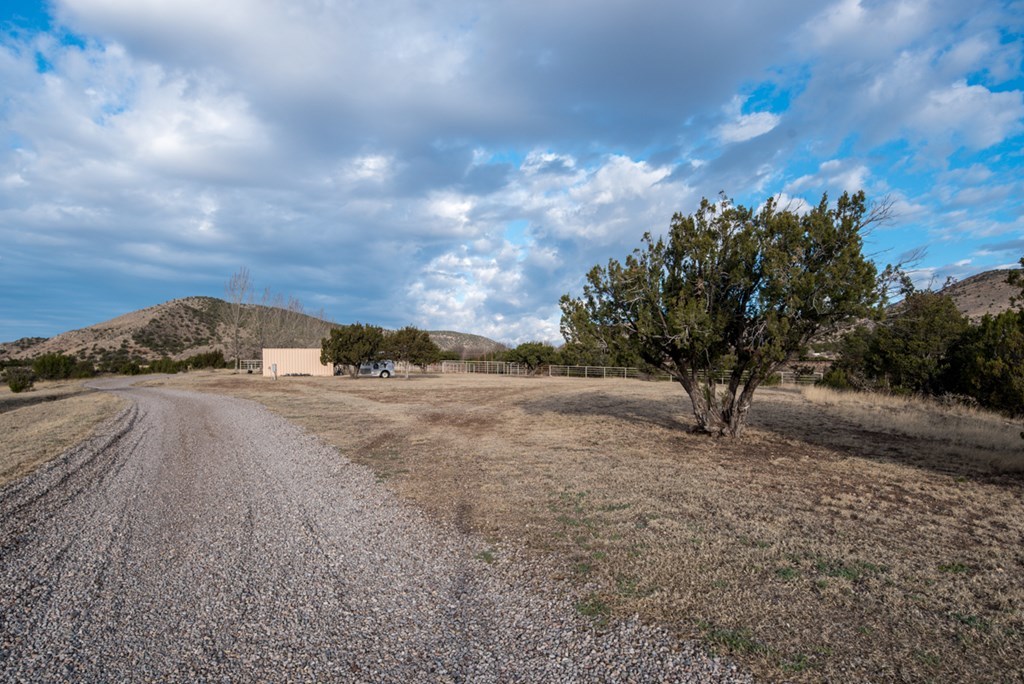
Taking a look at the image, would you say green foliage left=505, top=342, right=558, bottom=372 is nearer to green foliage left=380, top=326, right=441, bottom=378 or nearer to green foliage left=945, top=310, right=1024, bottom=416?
green foliage left=380, top=326, right=441, bottom=378

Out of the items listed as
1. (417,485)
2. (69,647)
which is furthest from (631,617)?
(417,485)

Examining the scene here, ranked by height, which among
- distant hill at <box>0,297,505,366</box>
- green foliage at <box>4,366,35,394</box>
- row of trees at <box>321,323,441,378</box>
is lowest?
green foliage at <box>4,366,35,394</box>

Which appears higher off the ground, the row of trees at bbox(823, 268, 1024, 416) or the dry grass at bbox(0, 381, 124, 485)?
the row of trees at bbox(823, 268, 1024, 416)

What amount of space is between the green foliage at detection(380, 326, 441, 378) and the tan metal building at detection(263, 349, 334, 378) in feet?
28.4

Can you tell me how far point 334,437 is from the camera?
1349cm

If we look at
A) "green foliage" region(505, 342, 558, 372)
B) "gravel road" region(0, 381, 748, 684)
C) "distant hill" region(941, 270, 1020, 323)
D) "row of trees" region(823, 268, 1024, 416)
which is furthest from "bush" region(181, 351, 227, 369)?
"distant hill" region(941, 270, 1020, 323)

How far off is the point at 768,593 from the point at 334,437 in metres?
11.4

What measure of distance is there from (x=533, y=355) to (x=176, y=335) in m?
64.3

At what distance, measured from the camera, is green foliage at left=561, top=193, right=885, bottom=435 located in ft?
35.6

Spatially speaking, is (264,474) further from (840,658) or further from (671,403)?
(671,403)

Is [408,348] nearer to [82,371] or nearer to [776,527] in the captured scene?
[82,371]

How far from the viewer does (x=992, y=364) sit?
13086mm

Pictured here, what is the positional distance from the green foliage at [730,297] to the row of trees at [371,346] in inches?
1530

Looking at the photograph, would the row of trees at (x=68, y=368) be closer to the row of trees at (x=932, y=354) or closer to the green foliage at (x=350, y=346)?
the green foliage at (x=350, y=346)
